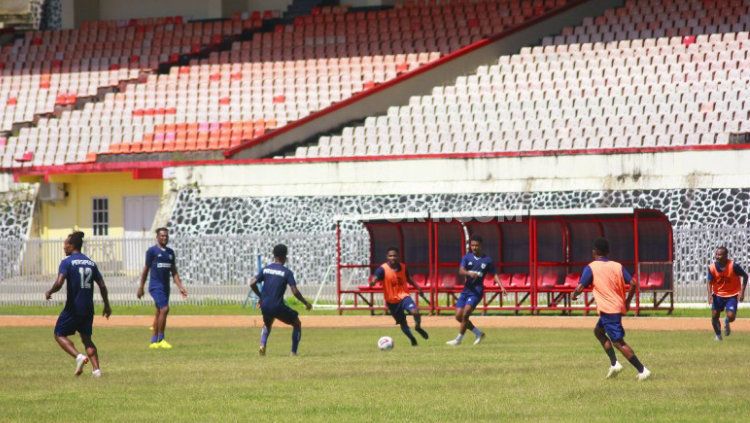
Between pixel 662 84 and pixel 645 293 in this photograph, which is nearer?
pixel 645 293

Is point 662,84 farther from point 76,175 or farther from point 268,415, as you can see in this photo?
point 268,415

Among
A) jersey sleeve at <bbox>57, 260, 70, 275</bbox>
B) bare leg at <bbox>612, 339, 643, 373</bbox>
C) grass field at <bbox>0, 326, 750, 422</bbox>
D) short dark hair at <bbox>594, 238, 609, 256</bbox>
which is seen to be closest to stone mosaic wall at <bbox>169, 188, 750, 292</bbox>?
grass field at <bbox>0, 326, 750, 422</bbox>

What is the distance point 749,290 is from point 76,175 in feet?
68.4

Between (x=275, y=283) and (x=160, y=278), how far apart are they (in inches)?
140

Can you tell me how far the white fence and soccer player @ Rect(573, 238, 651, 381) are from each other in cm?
1805

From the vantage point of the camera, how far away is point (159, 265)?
79.3ft

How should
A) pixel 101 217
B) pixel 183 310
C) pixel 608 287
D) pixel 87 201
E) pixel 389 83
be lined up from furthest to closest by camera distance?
pixel 87 201
pixel 101 217
pixel 389 83
pixel 183 310
pixel 608 287

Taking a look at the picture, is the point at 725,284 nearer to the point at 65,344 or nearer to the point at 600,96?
the point at 65,344

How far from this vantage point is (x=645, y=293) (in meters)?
33.3

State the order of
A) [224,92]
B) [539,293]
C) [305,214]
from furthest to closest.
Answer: [224,92] → [305,214] → [539,293]

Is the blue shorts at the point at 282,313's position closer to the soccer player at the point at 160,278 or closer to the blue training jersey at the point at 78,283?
the soccer player at the point at 160,278

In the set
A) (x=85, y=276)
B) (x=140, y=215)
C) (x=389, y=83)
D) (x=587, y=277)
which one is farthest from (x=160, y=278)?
(x=140, y=215)

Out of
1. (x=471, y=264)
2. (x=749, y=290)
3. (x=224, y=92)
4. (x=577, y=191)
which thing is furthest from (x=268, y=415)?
(x=224, y=92)

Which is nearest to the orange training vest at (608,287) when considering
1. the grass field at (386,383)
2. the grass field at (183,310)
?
the grass field at (386,383)
